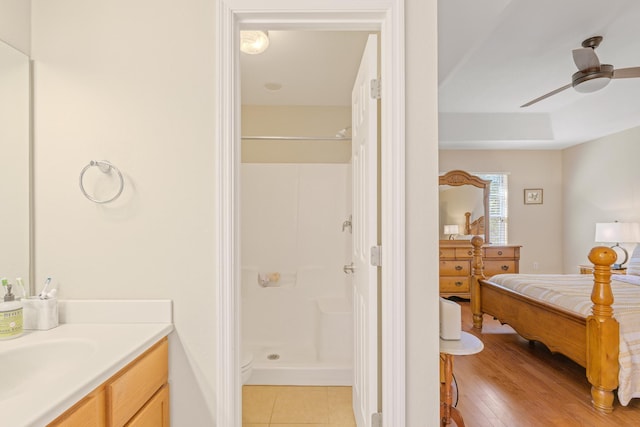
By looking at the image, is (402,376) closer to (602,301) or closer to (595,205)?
(602,301)

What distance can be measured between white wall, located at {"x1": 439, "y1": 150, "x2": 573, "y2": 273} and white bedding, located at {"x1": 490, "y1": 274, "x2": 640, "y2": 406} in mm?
2118

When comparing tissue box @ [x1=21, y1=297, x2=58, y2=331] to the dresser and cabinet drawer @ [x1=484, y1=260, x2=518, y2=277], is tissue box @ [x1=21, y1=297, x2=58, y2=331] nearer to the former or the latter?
the dresser

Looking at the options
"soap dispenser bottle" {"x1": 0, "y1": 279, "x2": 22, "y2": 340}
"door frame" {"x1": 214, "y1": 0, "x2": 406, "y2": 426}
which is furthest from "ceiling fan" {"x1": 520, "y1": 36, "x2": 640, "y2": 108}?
"soap dispenser bottle" {"x1": 0, "y1": 279, "x2": 22, "y2": 340}

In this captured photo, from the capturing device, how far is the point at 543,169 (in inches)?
→ 231

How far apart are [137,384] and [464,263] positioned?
5.04 m

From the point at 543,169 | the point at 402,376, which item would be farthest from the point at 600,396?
the point at 543,169

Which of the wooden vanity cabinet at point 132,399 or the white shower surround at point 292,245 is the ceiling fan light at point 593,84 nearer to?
the white shower surround at point 292,245

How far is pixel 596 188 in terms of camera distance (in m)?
5.21

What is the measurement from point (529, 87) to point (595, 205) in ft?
7.71

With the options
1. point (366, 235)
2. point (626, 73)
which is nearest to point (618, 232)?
point (626, 73)

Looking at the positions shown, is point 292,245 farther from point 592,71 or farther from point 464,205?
point 464,205

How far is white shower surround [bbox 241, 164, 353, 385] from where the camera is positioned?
3414 mm

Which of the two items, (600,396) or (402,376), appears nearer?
(402,376)

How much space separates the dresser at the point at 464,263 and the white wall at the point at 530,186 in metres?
0.48
